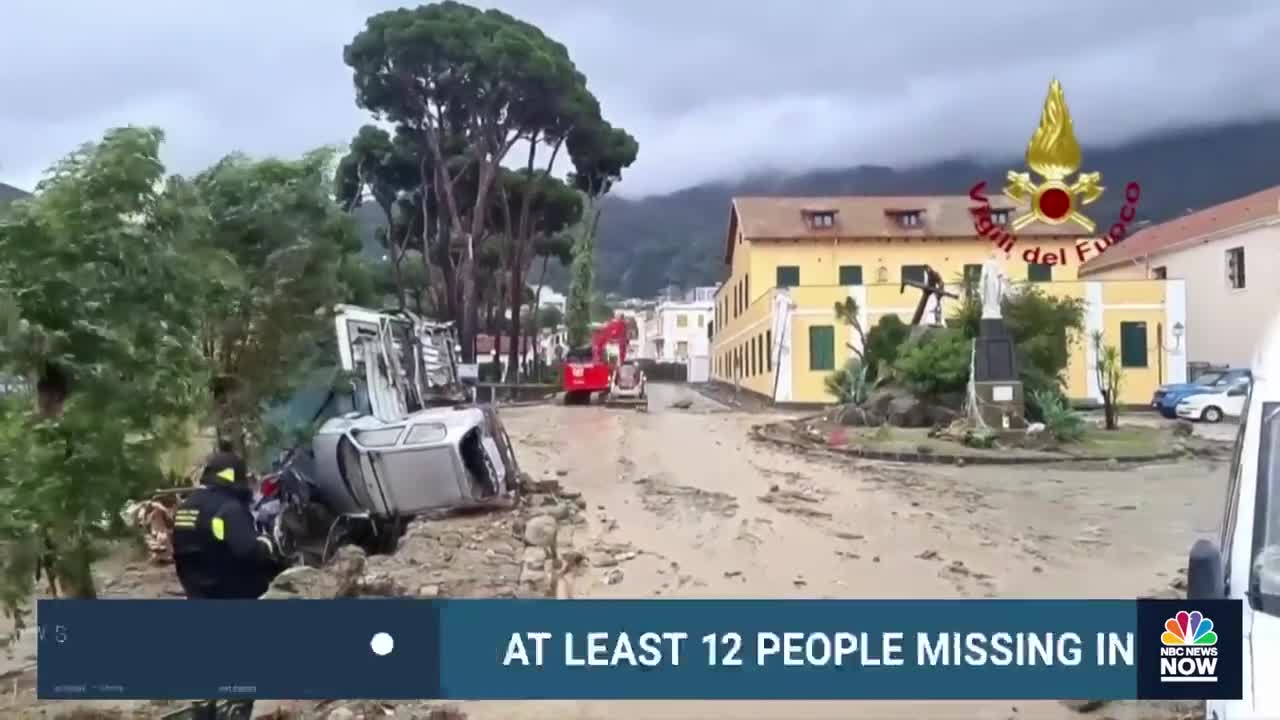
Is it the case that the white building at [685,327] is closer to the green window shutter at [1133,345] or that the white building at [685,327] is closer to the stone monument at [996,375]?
the stone monument at [996,375]

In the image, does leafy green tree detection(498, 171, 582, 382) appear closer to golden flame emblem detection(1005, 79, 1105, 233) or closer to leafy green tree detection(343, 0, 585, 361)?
leafy green tree detection(343, 0, 585, 361)

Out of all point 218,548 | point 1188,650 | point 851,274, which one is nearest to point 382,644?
point 218,548

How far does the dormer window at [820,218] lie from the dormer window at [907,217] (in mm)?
250

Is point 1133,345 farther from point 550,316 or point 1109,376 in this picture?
point 550,316

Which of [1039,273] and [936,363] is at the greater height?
[1039,273]

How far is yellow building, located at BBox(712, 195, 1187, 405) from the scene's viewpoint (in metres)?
4.22

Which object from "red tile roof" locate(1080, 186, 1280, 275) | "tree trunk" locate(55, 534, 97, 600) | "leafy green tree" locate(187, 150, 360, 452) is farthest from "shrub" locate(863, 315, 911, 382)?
A: "tree trunk" locate(55, 534, 97, 600)

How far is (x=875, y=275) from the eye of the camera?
483cm

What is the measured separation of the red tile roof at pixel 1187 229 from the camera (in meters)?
3.74

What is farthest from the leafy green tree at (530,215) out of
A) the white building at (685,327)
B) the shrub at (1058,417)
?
the shrub at (1058,417)

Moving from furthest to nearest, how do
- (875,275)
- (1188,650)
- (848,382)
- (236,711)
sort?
(848,382)
(875,275)
(236,711)
(1188,650)

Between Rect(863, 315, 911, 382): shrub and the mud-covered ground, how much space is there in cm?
87

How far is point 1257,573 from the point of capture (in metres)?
2.18

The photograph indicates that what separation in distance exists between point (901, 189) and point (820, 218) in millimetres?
470
